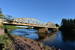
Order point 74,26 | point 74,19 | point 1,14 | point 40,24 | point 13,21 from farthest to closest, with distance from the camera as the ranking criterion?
1. point 74,19
2. point 74,26
3. point 40,24
4. point 13,21
5. point 1,14

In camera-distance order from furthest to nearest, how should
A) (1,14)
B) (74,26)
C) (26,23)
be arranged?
(74,26)
(26,23)
(1,14)

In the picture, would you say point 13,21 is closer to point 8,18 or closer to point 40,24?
point 8,18

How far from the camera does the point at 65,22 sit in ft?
478

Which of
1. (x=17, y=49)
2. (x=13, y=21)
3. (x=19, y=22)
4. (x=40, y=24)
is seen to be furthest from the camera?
(x=40, y=24)

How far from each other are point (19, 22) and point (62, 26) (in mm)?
87919

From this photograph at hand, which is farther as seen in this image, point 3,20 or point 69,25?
point 69,25

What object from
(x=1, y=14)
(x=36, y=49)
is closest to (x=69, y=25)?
(x=1, y=14)

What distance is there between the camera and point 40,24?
83.2 meters

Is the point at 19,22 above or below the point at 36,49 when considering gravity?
above

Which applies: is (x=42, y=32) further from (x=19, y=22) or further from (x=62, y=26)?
(x=62, y=26)

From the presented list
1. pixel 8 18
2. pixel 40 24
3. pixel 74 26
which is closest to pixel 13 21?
pixel 8 18

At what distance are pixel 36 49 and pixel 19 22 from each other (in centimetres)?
3517

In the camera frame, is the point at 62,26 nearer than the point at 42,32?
No

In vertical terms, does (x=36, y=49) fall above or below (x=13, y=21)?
below
